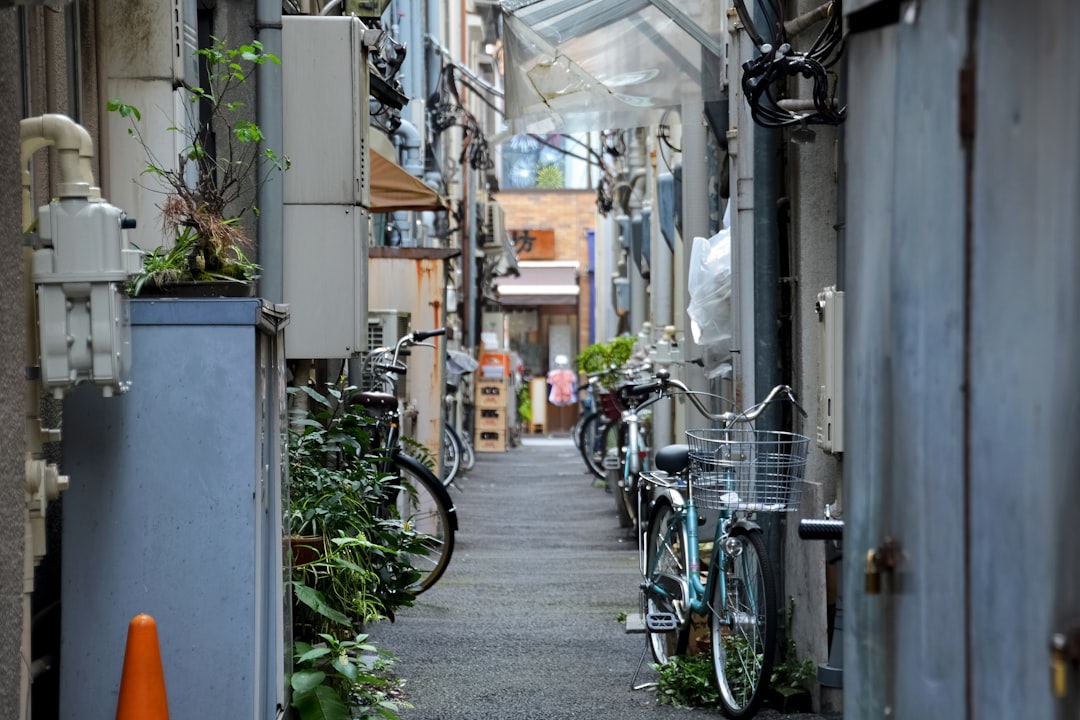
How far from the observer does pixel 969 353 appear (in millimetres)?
2416

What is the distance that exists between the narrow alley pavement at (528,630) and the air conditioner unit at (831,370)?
1216mm

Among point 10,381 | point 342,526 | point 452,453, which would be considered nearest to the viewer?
point 10,381

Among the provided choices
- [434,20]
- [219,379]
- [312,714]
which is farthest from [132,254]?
[434,20]

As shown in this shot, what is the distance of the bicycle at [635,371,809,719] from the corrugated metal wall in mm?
3329

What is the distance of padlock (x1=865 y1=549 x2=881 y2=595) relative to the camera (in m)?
2.78

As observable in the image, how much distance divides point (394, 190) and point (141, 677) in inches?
259

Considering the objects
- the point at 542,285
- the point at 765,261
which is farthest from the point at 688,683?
the point at 542,285

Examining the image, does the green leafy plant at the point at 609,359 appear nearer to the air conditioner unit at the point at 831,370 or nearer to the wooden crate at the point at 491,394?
the wooden crate at the point at 491,394

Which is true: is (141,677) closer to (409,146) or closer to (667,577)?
(667,577)

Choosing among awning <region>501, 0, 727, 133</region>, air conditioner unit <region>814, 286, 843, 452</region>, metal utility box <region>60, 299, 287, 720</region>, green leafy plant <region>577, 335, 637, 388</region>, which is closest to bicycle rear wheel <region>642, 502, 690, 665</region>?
air conditioner unit <region>814, 286, 843, 452</region>

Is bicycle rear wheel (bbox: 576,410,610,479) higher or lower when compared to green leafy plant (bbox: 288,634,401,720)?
lower

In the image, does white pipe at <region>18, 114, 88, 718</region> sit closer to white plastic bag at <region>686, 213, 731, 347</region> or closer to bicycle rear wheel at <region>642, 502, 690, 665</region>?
bicycle rear wheel at <region>642, 502, 690, 665</region>

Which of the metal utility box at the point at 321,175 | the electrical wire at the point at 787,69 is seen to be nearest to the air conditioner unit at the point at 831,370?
the electrical wire at the point at 787,69

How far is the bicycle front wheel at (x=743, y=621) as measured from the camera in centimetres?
607
